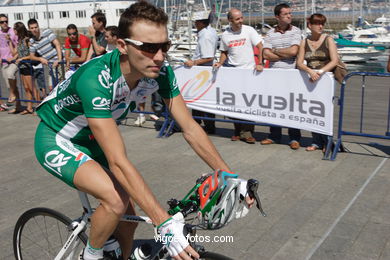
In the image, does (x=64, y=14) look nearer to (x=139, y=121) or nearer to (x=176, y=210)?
(x=139, y=121)

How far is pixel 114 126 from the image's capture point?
2.76 meters

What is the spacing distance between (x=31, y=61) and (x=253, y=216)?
7466 mm

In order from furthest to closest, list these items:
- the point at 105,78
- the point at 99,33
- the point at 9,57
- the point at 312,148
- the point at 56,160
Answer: the point at 9,57 < the point at 99,33 < the point at 312,148 < the point at 56,160 < the point at 105,78

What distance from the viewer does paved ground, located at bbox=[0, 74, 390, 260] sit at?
4.66m

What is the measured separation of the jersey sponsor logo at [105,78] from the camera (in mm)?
2811

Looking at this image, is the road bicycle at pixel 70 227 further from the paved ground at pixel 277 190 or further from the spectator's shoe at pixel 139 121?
the spectator's shoe at pixel 139 121

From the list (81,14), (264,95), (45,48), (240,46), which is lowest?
(81,14)

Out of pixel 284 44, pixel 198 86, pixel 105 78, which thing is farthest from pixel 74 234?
pixel 198 86

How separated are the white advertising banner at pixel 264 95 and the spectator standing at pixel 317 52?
4.8 inches

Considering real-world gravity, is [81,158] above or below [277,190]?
above

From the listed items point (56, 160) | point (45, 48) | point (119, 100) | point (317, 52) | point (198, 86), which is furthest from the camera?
A: point (45, 48)

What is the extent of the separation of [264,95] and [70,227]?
5127 millimetres

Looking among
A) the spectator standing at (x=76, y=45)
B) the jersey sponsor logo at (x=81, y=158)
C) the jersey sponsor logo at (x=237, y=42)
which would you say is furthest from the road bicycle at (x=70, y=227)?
the spectator standing at (x=76, y=45)

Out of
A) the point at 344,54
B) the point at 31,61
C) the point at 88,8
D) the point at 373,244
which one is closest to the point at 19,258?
the point at 373,244
